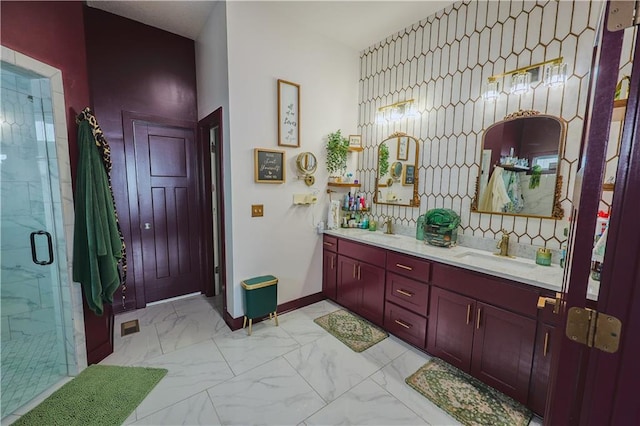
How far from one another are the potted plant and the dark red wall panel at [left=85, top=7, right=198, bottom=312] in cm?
168

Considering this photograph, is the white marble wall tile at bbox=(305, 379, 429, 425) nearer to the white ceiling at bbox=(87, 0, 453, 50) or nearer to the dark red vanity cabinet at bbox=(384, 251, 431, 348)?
the dark red vanity cabinet at bbox=(384, 251, 431, 348)

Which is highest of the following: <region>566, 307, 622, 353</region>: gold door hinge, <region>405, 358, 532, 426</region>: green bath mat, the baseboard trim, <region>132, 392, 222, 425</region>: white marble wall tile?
<region>566, 307, 622, 353</region>: gold door hinge

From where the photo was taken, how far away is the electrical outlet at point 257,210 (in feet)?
8.80

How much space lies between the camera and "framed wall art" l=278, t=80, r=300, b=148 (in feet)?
9.07

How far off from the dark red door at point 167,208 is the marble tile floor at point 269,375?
545 mm

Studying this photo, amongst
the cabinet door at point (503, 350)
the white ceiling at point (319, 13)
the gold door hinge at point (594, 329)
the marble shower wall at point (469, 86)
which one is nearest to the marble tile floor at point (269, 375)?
the cabinet door at point (503, 350)

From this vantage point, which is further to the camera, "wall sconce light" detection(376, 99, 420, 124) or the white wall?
"wall sconce light" detection(376, 99, 420, 124)

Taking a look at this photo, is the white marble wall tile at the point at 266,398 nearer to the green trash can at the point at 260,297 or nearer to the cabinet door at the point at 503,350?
the green trash can at the point at 260,297

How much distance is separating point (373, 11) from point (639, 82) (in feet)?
8.64

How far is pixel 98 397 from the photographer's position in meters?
1.79

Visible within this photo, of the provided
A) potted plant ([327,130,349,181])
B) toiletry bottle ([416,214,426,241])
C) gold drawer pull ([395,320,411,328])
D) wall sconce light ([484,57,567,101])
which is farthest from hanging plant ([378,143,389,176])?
gold drawer pull ([395,320,411,328])

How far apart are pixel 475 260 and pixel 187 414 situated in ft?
7.59

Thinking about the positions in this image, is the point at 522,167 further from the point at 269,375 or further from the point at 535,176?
the point at 269,375

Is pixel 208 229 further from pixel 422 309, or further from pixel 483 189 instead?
pixel 483 189
